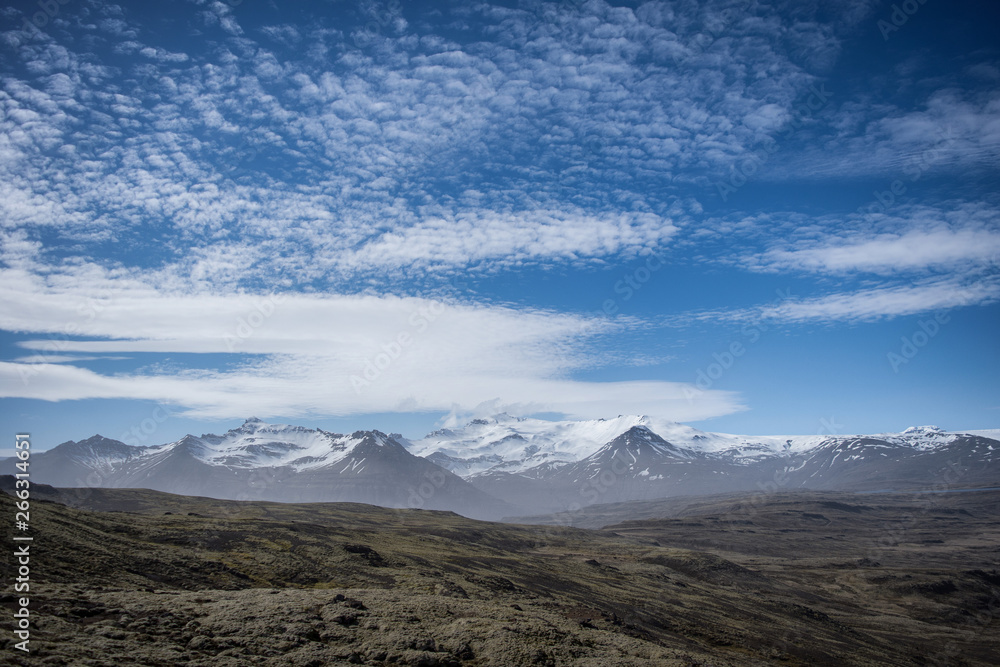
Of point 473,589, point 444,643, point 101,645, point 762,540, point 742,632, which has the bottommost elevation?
point 762,540

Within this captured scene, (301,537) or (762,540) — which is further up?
(301,537)

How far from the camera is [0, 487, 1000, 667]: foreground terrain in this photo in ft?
76.7

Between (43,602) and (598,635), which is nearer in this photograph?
(43,602)

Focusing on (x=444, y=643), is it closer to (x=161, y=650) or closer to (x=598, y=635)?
(x=598, y=635)

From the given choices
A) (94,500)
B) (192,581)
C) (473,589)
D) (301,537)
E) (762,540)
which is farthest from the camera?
(762,540)

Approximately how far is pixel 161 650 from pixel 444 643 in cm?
1158

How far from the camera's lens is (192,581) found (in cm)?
3762

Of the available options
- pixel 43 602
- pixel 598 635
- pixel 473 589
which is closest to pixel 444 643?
pixel 598 635

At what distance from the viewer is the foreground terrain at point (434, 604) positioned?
76.7ft

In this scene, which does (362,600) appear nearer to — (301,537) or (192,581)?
(192,581)

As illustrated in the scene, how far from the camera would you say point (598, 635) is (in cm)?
3067

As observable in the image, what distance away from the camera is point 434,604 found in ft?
106

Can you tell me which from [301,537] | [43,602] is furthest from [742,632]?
[43,602]

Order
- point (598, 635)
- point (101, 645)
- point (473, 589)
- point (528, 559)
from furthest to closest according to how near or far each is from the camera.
→ 1. point (528, 559)
2. point (473, 589)
3. point (598, 635)
4. point (101, 645)
